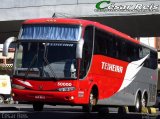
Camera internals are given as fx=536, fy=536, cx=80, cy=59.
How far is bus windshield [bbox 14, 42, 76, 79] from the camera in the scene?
60.9 ft

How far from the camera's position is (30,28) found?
19.7 metres

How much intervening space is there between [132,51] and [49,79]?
793cm

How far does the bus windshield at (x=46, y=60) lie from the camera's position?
18562mm

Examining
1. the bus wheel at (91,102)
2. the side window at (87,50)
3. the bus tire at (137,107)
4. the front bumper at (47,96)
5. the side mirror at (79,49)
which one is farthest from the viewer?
the bus tire at (137,107)

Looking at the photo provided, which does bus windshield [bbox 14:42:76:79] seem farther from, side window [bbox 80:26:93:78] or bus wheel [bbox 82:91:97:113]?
bus wheel [bbox 82:91:97:113]

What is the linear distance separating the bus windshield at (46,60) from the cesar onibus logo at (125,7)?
15.0 metres

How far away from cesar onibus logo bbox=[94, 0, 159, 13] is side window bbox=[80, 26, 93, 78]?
13665 millimetres

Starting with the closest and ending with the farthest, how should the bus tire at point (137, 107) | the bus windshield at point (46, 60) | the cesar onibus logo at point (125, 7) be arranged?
the bus windshield at point (46, 60), the bus tire at point (137, 107), the cesar onibus logo at point (125, 7)

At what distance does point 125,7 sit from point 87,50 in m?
14.6

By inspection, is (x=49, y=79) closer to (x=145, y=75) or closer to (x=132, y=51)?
(x=132, y=51)

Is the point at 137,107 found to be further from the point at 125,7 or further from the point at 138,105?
the point at 125,7

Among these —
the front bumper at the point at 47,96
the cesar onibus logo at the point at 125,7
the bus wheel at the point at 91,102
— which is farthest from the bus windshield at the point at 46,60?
the cesar onibus logo at the point at 125,7

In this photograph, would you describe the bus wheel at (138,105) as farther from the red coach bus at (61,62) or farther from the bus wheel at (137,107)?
the red coach bus at (61,62)

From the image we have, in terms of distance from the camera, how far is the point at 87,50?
19297 mm
